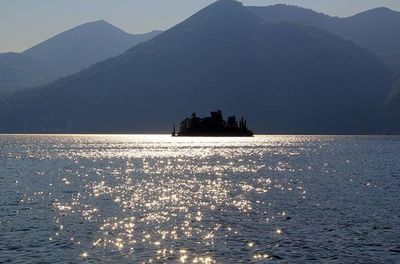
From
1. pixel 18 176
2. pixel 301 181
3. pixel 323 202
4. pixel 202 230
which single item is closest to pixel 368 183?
pixel 301 181

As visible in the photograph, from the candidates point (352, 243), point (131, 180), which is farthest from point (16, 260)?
point (131, 180)

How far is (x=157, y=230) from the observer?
2383 inches

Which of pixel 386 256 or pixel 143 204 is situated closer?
pixel 386 256

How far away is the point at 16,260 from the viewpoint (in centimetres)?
4747

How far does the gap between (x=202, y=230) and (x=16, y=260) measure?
19.6m

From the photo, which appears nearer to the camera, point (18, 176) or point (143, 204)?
point (143, 204)

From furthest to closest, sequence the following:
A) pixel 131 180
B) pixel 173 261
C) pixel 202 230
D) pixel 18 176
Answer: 1. pixel 18 176
2. pixel 131 180
3. pixel 202 230
4. pixel 173 261

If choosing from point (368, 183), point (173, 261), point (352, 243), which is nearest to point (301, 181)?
point (368, 183)

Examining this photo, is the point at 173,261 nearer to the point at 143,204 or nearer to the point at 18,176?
the point at 143,204

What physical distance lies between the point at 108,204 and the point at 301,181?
1935 inches

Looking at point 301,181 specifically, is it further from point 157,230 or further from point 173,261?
point 173,261

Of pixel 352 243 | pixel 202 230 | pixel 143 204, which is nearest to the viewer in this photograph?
pixel 352 243

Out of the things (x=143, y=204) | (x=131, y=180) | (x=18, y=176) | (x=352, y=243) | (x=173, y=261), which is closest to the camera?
(x=173, y=261)

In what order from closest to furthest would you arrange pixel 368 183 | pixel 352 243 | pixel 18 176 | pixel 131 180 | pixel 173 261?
pixel 173 261 → pixel 352 243 → pixel 368 183 → pixel 131 180 → pixel 18 176
